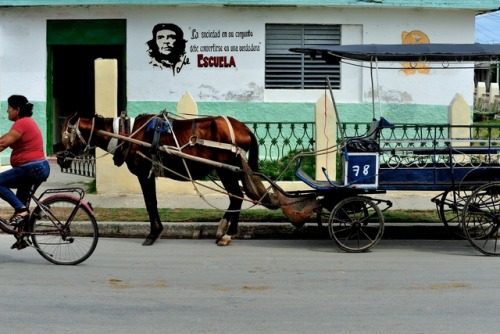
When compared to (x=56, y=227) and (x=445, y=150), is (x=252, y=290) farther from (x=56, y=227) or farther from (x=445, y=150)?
(x=445, y=150)

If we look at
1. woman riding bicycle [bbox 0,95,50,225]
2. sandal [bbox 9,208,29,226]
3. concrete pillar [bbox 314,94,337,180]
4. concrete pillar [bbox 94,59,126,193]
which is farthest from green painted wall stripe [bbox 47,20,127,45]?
sandal [bbox 9,208,29,226]

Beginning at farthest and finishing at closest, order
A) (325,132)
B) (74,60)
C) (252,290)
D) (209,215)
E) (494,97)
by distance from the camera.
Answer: (494,97), (74,60), (325,132), (209,215), (252,290)

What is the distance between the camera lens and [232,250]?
36.3ft

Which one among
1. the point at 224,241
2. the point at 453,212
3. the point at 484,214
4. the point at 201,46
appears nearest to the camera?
the point at 484,214

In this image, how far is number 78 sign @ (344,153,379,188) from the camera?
1071 centimetres

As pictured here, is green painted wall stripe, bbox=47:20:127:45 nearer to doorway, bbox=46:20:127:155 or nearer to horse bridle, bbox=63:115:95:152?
doorway, bbox=46:20:127:155

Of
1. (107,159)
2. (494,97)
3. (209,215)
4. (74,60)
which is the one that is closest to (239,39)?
(74,60)

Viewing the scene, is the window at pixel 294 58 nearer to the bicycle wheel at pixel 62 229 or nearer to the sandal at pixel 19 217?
the bicycle wheel at pixel 62 229

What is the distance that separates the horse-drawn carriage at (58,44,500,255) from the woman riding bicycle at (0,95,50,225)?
1275 mm

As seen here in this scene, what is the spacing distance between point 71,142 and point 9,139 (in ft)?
5.05

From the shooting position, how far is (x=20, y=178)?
976cm

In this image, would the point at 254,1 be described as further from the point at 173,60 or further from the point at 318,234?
the point at 318,234

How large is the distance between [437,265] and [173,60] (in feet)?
32.1

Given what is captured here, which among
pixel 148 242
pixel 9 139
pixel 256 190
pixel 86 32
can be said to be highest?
pixel 86 32
